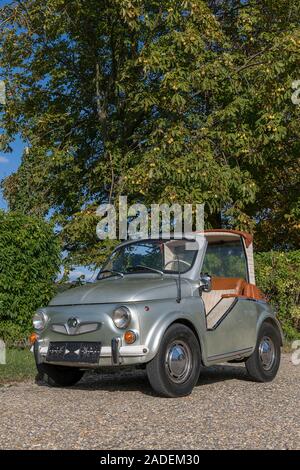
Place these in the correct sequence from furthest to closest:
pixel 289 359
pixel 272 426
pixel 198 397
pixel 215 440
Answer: pixel 289 359 → pixel 198 397 → pixel 272 426 → pixel 215 440

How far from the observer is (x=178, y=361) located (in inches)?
294

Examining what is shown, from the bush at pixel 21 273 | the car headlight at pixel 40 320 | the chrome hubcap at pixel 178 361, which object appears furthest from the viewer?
the bush at pixel 21 273

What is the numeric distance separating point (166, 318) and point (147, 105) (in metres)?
8.11

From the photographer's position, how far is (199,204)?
546 inches

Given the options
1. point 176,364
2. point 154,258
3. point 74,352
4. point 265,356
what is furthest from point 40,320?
point 265,356

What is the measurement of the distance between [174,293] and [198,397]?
120 cm

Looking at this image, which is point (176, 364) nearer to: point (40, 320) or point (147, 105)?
point (40, 320)

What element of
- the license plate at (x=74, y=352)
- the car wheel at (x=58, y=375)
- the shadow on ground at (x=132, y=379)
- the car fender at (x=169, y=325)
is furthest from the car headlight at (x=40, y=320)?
the car fender at (x=169, y=325)

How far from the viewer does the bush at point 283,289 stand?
14.6 metres

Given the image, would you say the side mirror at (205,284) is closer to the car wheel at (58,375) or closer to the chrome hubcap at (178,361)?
the chrome hubcap at (178,361)

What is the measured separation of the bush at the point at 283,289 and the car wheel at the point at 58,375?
705 cm

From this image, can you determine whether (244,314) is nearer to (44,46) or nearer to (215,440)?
(215,440)

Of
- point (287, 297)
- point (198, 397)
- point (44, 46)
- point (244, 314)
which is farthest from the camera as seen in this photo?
point (44, 46)

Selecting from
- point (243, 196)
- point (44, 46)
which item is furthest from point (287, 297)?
point (44, 46)
